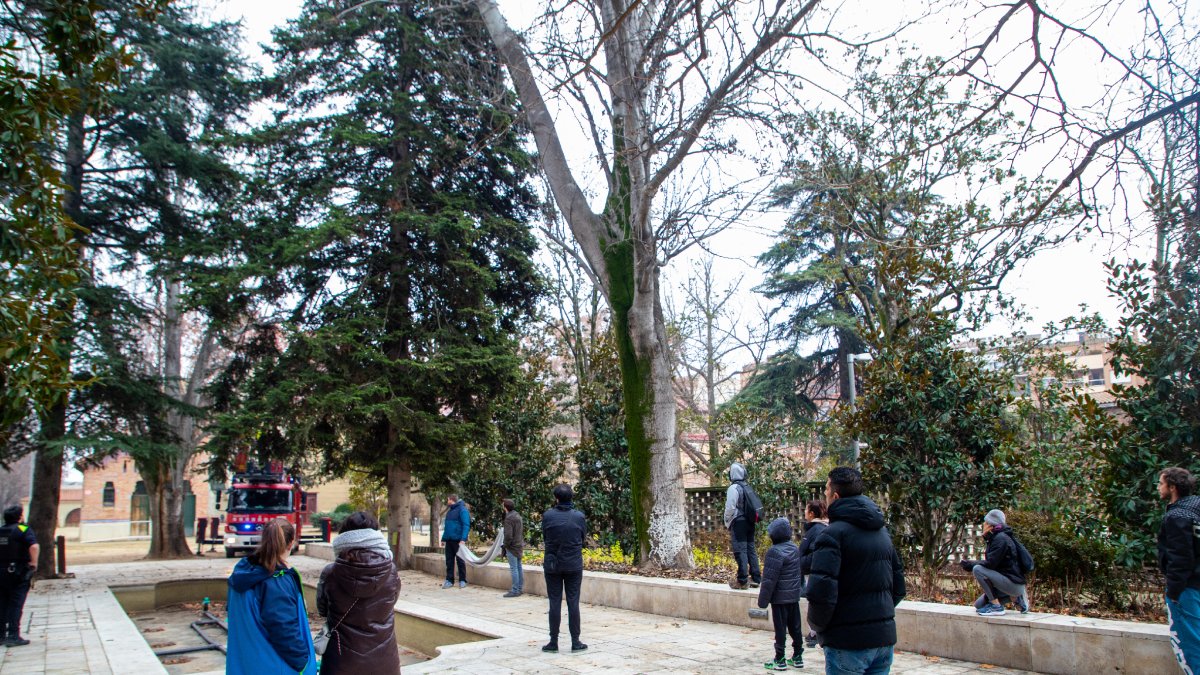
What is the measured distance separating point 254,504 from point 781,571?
84.4 ft

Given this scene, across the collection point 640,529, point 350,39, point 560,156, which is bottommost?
point 640,529

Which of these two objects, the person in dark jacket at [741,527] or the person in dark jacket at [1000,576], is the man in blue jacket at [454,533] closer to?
the person in dark jacket at [741,527]

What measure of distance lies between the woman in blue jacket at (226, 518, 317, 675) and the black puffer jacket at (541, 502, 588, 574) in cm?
379

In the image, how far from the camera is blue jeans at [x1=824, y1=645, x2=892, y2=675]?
425 centimetres

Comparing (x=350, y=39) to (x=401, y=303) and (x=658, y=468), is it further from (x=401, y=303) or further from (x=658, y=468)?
(x=658, y=468)

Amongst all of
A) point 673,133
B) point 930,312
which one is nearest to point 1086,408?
point 930,312

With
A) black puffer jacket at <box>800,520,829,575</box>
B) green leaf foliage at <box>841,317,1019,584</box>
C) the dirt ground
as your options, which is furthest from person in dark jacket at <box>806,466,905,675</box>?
the dirt ground

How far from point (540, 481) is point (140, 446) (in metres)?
9.44

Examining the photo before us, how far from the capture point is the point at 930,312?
1048 centimetres

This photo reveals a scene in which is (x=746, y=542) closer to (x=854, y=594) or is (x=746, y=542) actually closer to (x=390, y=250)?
(x=854, y=594)

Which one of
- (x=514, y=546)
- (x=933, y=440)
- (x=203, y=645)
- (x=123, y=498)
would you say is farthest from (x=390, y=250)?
(x=123, y=498)

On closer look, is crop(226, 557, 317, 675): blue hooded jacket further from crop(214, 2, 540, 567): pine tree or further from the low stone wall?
crop(214, 2, 540, 567): pine tree

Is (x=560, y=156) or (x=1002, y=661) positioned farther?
(x=560, y=156)

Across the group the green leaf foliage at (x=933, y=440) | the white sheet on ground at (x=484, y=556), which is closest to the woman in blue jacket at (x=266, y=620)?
the green leaf foliage at (x=933, y=440)
